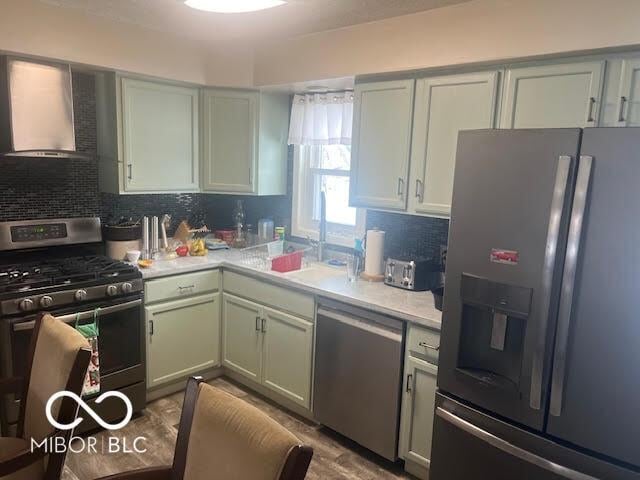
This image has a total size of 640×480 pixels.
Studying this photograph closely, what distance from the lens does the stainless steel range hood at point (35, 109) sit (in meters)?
2.55

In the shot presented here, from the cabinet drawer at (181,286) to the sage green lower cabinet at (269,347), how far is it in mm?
147

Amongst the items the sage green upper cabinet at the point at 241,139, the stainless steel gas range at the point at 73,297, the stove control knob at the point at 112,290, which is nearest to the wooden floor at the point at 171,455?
the stainless steel gas range at the point at 73,297

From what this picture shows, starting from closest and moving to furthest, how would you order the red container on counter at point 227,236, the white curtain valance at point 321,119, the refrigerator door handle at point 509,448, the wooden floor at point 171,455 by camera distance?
the refrigerator door handle at point 509,448 → the wooden floor at point 171,455 → the white curtain valance at point 321,119 → the red container on counter at point 227,236

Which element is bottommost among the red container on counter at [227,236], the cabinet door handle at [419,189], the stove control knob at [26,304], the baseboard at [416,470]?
the baseboard at [416,470]

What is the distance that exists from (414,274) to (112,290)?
165cm

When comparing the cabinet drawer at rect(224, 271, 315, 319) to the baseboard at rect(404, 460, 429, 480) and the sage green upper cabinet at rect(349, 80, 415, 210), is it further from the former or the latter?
the baseboard at rect(404, 460, 429, 480)

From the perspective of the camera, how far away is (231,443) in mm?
1223

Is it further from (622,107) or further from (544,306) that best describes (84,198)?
(622,107)

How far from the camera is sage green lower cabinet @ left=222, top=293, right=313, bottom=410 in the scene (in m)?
2.86

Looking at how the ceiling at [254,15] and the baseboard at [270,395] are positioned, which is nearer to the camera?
the ceiling at [254,15]

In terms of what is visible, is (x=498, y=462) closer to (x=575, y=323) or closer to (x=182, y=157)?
(x=575, y=323)

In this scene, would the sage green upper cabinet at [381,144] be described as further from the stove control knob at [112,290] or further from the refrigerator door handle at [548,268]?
the stove control knob at [112,290]

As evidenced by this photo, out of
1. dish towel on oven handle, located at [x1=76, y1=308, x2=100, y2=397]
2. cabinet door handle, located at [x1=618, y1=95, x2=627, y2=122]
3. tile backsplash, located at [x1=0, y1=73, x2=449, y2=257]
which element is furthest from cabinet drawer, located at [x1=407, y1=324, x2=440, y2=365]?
dish towel on oven handle, located at [x1=76, y1=308, x2=100, y2=397]

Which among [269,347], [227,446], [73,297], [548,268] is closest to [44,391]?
[227,446]
